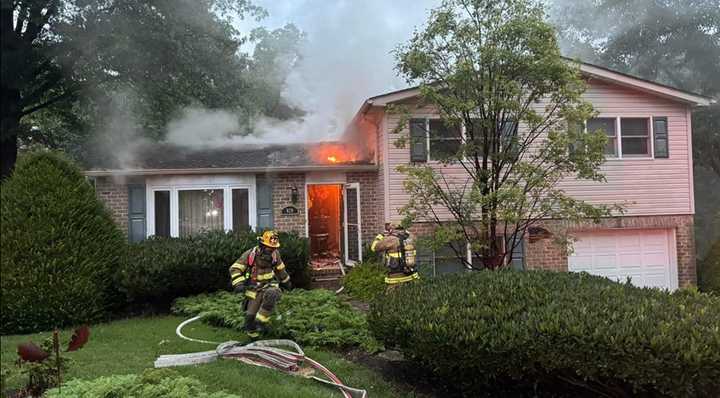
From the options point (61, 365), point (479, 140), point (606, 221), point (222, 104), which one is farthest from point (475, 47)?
point (222, 104)

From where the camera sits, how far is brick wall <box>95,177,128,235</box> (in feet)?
35.9

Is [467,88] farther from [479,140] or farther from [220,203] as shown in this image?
[220,203]

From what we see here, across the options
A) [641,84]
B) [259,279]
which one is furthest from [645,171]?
[259,279]

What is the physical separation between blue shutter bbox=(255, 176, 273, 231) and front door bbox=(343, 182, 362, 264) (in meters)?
1.76

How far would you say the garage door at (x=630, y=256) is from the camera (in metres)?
11.6

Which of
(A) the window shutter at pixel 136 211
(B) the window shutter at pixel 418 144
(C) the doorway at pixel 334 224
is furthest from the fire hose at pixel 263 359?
(A) the window shutter at pixel 136 211

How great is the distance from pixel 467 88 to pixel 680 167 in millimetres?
6244

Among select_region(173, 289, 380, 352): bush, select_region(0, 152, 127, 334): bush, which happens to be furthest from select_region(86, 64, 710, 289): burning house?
select_region(173, 289, 380, 352): bush

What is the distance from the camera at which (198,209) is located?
11.4 metres

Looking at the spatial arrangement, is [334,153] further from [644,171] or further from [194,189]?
[644,171]

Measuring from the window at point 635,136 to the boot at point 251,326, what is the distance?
921 centimetres

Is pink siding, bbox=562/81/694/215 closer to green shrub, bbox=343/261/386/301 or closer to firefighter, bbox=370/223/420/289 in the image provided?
green shrub, bbox=343/261/386/301

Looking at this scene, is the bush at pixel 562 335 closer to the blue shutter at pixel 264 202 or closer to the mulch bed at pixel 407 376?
the mulch bed at pixel 407 376

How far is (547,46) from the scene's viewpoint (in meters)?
8.54
